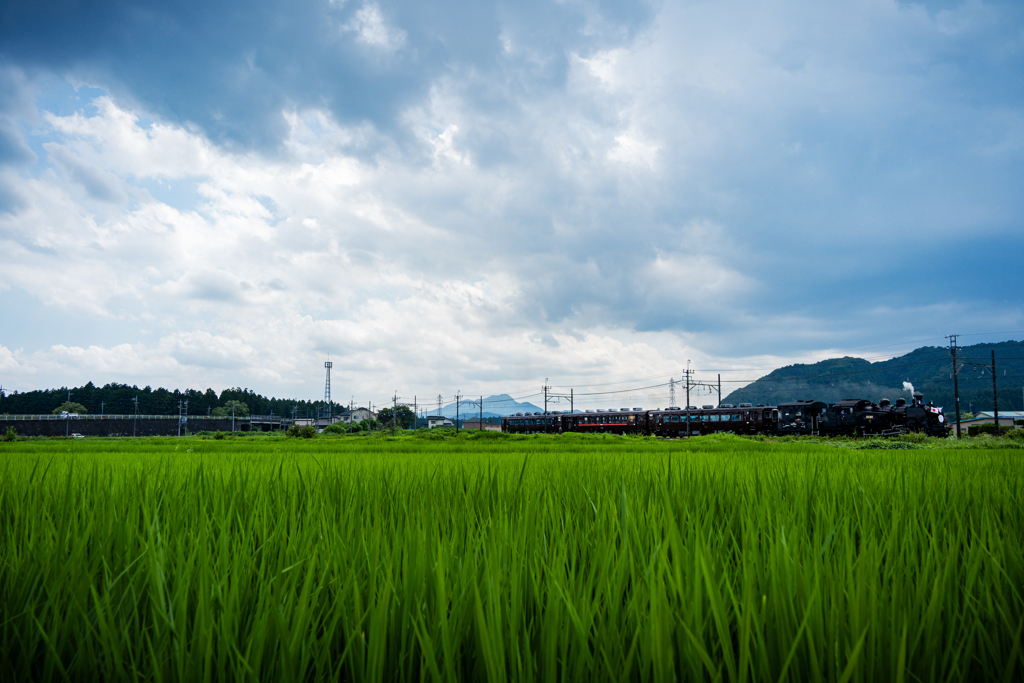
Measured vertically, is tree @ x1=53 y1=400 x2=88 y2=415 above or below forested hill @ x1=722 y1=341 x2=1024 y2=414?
below

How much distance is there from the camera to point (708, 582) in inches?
31.8

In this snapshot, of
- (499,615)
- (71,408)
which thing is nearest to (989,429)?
(499,615)

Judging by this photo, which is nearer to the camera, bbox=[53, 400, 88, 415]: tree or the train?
the train

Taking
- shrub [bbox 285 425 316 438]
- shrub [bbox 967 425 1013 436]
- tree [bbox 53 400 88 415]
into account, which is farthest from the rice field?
tree [bbox 53 400 88 415]

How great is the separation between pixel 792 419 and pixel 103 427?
73.5 metres

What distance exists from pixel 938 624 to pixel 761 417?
37681mm

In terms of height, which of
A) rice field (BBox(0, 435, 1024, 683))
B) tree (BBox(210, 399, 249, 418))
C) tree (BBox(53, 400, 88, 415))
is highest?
rice field (BBox(0, 435, 1024, 683))

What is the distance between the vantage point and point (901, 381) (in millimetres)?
138125

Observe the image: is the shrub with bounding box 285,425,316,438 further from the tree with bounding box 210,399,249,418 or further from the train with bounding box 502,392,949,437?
the tree with bounding box 210,399,249,418

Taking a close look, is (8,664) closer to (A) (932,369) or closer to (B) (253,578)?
(B) (253,578)

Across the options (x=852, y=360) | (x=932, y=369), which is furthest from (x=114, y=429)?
(x=852, y=360)

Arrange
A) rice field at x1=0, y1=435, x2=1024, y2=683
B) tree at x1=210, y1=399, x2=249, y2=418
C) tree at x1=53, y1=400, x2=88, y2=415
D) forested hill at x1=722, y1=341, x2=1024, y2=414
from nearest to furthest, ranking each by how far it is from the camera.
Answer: rice field at x1=0, y1=435, x2=1024, y2=683
tree at x1=53, y1=400, x2=88, y2=415
tree at x1=210, y1=399, x2=249, y2=418
forested hill at x1=722, y1=341, x2=1024, y2=414

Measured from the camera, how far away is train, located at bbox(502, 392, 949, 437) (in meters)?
31.1

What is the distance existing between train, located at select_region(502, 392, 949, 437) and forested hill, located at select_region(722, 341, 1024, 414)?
8202 centimetres
